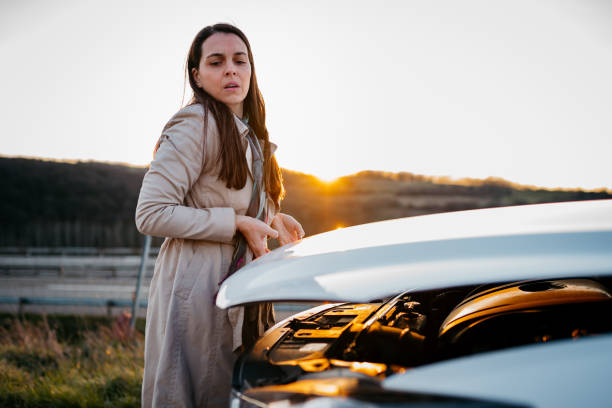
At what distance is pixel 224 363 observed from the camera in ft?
4.90

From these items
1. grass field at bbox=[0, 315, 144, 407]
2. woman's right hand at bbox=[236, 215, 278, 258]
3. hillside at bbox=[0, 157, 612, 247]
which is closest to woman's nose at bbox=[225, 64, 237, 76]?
woman's right hand at bbox=[236, 215, 278, 258]

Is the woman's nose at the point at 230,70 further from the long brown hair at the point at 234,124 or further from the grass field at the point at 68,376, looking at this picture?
the grass field at the point at 68,376

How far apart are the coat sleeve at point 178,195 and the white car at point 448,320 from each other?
260mm

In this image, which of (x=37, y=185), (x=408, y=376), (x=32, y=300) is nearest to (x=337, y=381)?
(x=408, y=376)

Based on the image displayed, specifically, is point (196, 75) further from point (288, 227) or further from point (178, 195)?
point (288, 227)

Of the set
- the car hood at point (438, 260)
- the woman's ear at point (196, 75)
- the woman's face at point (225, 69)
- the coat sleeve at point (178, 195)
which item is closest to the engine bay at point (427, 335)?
the car hood at point (438, 260)

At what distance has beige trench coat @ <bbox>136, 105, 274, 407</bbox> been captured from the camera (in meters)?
1.45

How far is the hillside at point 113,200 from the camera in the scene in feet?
60.0

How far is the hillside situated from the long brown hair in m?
14.7

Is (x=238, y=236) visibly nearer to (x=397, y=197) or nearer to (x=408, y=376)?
(x=408, y=376)

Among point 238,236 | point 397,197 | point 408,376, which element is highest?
point 238,236

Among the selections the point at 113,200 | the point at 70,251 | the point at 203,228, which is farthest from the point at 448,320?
the point at 70,251

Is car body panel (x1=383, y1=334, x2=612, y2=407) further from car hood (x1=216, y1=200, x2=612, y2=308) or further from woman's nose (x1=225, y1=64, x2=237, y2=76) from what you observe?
woman's nose (x1=225, y1=64, x2=237, y2=76)

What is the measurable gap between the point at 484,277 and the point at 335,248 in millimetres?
459
